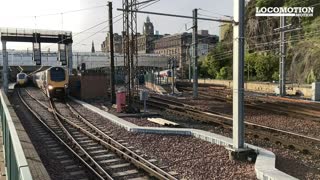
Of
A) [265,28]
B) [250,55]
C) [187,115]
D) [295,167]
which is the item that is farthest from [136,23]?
[265,28]

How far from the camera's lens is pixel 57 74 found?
1339 inches

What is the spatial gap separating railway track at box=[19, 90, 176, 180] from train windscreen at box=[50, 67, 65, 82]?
587 inches

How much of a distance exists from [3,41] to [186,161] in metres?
40.1

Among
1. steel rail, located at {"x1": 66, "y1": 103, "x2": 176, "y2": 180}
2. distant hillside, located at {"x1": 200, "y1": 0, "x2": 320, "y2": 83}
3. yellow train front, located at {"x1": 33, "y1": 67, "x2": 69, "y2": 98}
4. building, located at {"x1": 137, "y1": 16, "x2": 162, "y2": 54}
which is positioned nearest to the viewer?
steel rail, located at {"x1": 66, "y1": 103, "x2": 176, "y2": 180}

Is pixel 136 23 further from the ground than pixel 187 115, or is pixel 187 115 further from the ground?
pixel 136 23

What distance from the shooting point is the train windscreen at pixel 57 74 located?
111 ft

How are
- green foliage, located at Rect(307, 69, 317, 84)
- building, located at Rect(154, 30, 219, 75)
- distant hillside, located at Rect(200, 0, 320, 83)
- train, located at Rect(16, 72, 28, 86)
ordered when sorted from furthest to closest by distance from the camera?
building, located at Rect(154, 30, 219, 75)
train, located at Rect(16, 72, 28, 86)
distant hillside, located at Rect(200, 0, 320, 83)
green foliage, located at Rect(307, 69, 317, 84)

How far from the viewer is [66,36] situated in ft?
161

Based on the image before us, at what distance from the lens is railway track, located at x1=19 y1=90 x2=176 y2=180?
10875 millimetres

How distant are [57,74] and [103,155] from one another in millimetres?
22168

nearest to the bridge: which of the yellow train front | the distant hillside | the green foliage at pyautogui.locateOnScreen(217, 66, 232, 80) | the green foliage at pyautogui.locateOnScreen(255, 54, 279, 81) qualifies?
the distant hillside

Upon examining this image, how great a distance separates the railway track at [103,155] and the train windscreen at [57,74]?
14.9m

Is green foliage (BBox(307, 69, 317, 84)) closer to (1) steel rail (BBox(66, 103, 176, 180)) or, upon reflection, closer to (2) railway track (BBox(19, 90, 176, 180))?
(2) railway track (BBox(19, 90, 176, 180))

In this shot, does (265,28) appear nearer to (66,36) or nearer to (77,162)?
(66,36)
